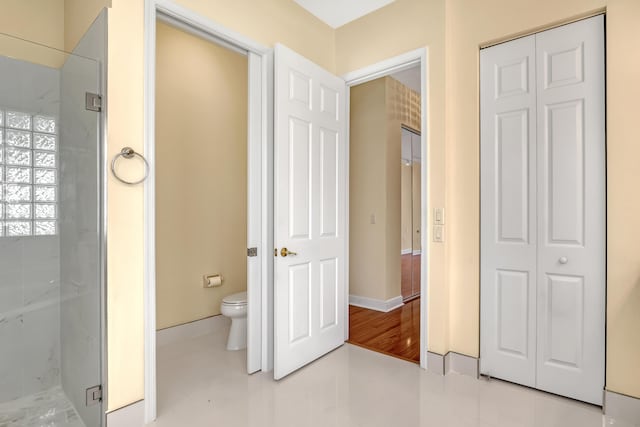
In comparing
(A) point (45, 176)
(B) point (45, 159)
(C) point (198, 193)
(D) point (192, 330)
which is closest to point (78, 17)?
(B) point (45, 159)

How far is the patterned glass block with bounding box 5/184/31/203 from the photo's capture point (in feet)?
6.71

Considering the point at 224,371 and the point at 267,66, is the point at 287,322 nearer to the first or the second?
the point at 224,371

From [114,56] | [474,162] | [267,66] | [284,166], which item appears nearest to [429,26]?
[474,162]

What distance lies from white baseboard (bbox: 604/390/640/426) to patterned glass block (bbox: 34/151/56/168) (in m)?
3.60

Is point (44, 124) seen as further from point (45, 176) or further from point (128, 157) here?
point (128, 157)

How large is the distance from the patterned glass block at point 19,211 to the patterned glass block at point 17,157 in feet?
0.83

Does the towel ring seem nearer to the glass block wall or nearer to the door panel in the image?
the glass block wall

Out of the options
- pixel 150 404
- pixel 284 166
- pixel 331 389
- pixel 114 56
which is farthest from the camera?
pixel 284 166

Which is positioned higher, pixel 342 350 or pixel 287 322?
pixel 287 322

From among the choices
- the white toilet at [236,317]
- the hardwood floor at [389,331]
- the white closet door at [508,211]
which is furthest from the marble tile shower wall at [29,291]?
the white closet door at [508,211]

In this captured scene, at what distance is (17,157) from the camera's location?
2.06 metres

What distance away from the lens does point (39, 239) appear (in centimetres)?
216

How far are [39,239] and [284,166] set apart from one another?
1.63 m

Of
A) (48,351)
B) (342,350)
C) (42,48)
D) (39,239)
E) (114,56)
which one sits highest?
(42,48)
